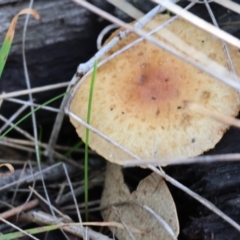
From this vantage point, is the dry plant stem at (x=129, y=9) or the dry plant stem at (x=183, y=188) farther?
the dry plant stem at (x=129, y=9)

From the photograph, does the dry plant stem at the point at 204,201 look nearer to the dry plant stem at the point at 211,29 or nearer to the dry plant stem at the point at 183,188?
the dry plant stem at the point at 183,188

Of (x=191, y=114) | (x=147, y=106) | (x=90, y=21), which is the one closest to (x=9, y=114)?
(x=90, y=21)

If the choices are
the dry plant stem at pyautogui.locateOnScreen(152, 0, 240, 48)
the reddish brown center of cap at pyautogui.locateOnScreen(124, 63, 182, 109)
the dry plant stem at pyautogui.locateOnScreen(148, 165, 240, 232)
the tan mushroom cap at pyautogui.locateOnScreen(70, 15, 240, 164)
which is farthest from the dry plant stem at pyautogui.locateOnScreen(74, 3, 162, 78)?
the dry plant stem at pyautogui.locateOnScreen(148, 165, 240, 232)

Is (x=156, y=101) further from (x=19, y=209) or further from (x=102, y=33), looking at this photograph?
(x=19, y=209)

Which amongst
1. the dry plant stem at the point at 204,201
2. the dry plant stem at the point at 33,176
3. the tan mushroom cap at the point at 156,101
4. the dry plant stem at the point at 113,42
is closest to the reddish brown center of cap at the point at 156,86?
the tan mushroom cap at the point at 156,101

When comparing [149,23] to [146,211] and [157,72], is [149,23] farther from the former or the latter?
[146,211]

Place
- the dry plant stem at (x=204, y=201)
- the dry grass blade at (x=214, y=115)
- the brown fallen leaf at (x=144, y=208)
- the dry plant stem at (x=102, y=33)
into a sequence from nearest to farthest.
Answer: the dry grass blade at (x=214, y=115), the dry plant stem at (x=204, y=201), the brown fallen leaf at (x=144, y=208), the dry plant stem at (x=102, y=33)

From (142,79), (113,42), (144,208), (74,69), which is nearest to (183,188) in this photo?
(144,208)
